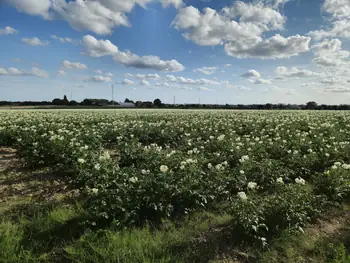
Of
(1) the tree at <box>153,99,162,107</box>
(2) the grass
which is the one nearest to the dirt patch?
(2) the grass

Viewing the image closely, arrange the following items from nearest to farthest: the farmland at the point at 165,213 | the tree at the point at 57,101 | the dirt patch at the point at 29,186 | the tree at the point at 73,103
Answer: the farmland at the point at 165,213
the dirt patch at the point at 29,186
the tree at the point at 73,103
the tree at the point at 57,101

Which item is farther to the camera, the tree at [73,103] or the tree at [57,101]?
the tree at [57,101]

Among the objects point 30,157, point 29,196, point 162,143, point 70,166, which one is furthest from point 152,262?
point 162,143

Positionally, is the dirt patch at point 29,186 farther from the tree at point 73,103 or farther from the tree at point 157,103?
the tree at point 73,103

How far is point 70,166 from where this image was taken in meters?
6.41

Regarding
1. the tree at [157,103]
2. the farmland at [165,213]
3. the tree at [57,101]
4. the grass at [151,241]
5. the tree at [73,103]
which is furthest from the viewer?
the tree at [57,101]

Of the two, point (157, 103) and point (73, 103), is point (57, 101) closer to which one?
point (73, 103)

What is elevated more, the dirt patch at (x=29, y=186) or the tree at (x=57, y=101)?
the tree at (x=57, y=101)

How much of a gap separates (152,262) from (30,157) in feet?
19.0

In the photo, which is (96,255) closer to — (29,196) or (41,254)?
(41,254)

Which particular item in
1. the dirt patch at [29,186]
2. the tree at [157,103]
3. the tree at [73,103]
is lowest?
the dirt patch at [29,186]

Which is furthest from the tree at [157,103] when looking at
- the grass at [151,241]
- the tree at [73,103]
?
the grass at [151,241]

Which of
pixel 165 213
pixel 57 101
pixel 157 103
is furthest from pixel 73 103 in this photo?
pixel 165 213

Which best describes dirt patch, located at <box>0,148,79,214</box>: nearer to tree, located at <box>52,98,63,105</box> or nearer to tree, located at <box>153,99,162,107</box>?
tree, located at <box>153,99,162,107</box>
